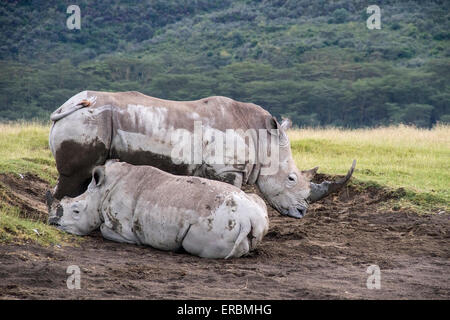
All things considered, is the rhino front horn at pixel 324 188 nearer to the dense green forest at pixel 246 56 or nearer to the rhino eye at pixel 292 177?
the rhino eye at pixel 292 177

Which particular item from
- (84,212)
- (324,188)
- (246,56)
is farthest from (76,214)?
(246,56)

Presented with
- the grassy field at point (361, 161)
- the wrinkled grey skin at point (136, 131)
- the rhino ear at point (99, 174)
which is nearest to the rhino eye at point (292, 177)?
the wrinkled grey skin at point (136, 131)

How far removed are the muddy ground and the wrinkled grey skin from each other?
0.76 meters

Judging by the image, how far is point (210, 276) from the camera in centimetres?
691

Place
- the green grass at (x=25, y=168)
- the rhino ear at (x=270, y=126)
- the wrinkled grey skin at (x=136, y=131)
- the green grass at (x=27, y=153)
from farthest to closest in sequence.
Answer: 1. the green grass at (x=27, y=153)
2. the rhino ear at (x=270, y=126)
3. the wrinkled grey skin at (x=136, y=131)
4. the green grass at (x=25, y=168)

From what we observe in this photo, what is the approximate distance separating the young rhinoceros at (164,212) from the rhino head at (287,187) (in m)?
1.70

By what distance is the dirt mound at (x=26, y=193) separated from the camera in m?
9.17

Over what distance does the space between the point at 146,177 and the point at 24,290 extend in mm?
2575

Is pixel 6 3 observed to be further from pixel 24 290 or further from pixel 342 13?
pixel 24 290

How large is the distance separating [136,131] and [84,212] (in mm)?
1128

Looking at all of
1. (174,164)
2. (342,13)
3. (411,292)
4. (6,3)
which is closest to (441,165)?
(174,164)

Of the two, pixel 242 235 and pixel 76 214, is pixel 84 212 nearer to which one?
pixel 76 214

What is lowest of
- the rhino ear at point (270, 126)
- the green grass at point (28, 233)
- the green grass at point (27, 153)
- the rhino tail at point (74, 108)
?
the green grass at point (27, 153)

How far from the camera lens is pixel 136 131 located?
887 cm
